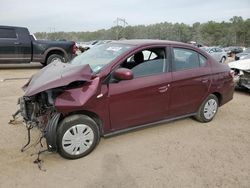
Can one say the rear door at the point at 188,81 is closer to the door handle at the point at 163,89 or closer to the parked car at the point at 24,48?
the door handle at the point at 163,89

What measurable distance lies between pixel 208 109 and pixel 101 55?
2.38 m

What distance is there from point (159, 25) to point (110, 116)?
10108cm

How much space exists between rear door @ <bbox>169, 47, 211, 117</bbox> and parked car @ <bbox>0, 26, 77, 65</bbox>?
23.9 ft

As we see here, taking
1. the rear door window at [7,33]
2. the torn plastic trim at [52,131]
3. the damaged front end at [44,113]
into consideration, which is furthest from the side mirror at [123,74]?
the rear door window at [7,33]

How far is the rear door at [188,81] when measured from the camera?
460 cm

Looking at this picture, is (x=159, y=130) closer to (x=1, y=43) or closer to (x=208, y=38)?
(x=1, y=43)

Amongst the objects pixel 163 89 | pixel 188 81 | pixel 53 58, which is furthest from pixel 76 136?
pixel 53 58

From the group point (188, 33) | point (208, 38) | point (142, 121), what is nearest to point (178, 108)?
point (142, 121)

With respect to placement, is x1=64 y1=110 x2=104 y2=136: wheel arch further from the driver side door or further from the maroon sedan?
the driver side door

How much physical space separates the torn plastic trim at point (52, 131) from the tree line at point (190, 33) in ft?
224

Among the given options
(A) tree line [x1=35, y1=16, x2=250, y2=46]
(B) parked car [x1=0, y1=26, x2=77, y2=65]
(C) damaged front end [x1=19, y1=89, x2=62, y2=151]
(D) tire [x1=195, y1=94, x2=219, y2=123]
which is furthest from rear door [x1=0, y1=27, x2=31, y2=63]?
(A) tree line [x1=35, y1=16, x2=250, y2=46]

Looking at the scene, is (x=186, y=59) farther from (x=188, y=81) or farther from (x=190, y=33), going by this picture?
(x=190, y=33)

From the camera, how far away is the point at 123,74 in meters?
3.79

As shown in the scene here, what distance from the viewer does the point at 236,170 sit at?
11.8ft
